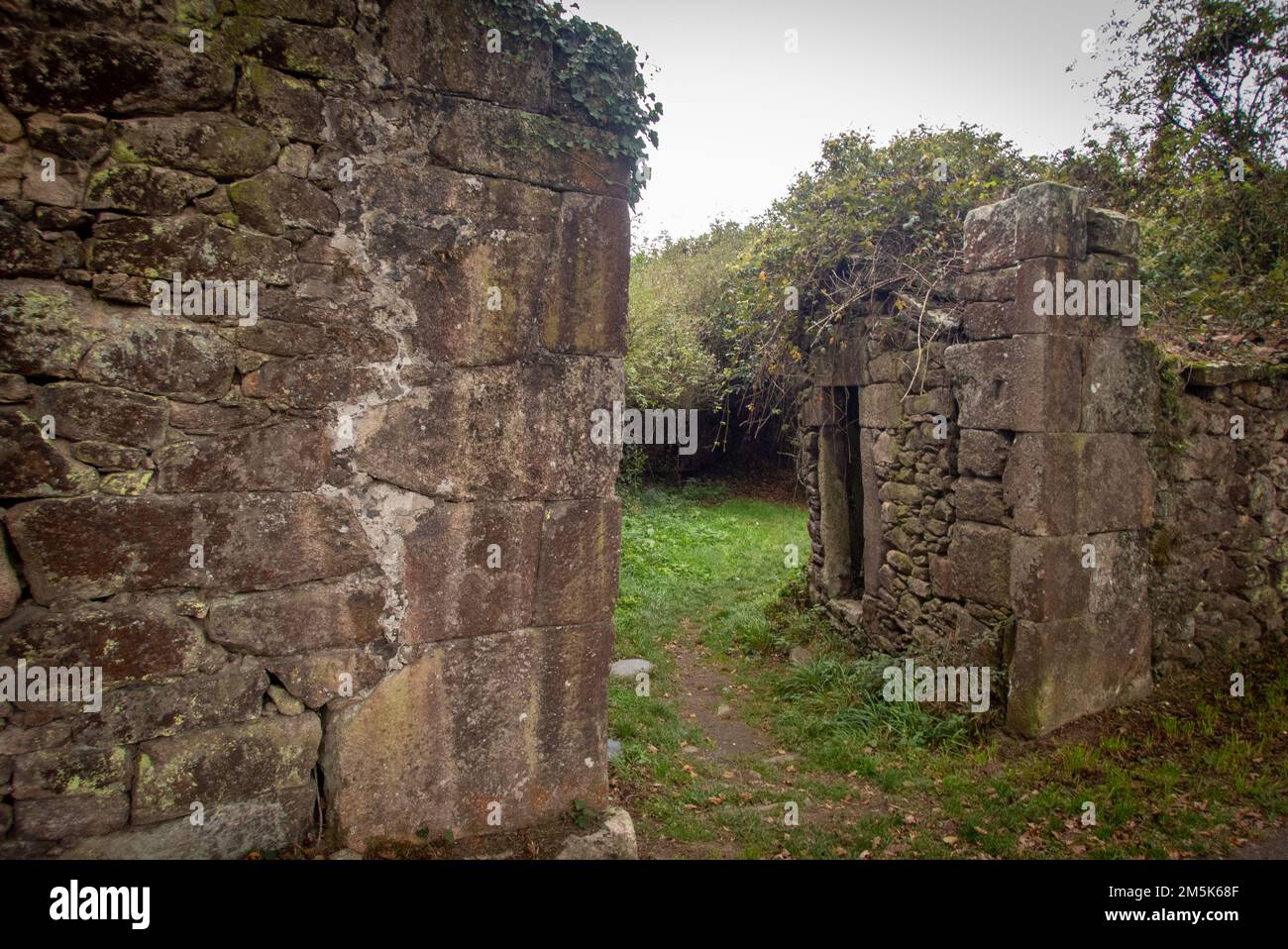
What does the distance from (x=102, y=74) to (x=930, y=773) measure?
5409 millimetres

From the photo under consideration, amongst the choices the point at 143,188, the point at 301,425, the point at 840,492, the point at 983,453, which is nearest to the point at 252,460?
the point at 301,425

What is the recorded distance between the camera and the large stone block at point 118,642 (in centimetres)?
229

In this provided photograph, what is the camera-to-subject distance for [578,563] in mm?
3057

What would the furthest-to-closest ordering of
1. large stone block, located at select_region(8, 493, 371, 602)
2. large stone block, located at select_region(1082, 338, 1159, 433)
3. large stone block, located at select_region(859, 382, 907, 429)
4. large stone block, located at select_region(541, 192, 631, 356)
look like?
large stone block, located at select_region(859, 382, 907, 429) → large stone block, located at select_region(1082, 338, 1159, 433) → large stone block, located at select_region(541, 192, 631, 356) → large stone block, located at select_region(8, 493, 371, 602)

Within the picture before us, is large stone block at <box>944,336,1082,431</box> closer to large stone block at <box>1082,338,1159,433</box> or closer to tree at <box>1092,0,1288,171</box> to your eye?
large stone block at <box>1082,338,1159,433</box>

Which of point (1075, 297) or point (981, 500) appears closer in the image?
point (1075, 297)

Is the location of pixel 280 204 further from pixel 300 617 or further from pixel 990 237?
pixel 990 237

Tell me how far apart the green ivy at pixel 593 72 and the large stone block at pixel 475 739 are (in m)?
1.95

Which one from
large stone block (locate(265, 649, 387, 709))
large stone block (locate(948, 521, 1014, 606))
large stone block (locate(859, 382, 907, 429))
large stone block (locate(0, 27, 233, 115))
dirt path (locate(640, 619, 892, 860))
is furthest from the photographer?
large stone block (locate(859, 382, 907, 429))

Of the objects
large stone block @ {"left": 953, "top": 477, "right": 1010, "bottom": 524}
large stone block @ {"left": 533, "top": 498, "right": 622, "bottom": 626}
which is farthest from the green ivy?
large stone block @ {"left": 953, "top": 477, "right": 1010, "bottom": 524}

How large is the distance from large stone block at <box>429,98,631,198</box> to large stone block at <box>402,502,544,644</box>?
4.14 feet

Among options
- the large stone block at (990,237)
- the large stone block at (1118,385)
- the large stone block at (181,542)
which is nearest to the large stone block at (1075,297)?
the large stone block at (1118,385)

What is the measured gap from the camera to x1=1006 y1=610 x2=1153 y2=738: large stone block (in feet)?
16.7

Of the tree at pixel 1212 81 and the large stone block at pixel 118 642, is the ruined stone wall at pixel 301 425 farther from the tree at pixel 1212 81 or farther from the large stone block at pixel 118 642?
the tree at pixel 1212 81
